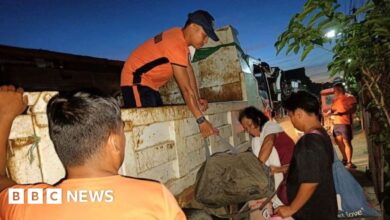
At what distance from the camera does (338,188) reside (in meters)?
2.57

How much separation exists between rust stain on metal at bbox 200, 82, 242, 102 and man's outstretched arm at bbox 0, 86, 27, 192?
13.5 ft

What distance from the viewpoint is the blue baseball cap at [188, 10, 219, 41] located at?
3.21 metres

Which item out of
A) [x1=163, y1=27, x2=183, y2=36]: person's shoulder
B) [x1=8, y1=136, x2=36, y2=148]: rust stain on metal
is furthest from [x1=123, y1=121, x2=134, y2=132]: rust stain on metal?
[x1=163, y1=27, x2=183, y2=36]: person's shoulder

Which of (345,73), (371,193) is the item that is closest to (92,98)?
(345,73)

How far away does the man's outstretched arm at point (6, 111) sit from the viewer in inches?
61.2

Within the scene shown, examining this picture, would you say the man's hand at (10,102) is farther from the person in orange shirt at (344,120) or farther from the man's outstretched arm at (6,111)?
the person in orange shirt at (344,120)

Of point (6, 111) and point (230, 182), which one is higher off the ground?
point (6, 111)

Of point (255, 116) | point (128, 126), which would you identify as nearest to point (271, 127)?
point (255, 116)

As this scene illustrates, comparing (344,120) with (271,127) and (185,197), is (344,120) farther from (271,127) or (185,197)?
(185,197)

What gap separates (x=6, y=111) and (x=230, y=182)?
5.70 feet

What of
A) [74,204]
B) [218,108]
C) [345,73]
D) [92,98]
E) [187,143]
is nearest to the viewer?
[74,204]

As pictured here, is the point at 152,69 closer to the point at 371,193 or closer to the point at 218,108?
the point at 218,108

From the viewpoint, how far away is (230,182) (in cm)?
264

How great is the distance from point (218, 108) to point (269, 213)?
1.58 meters
